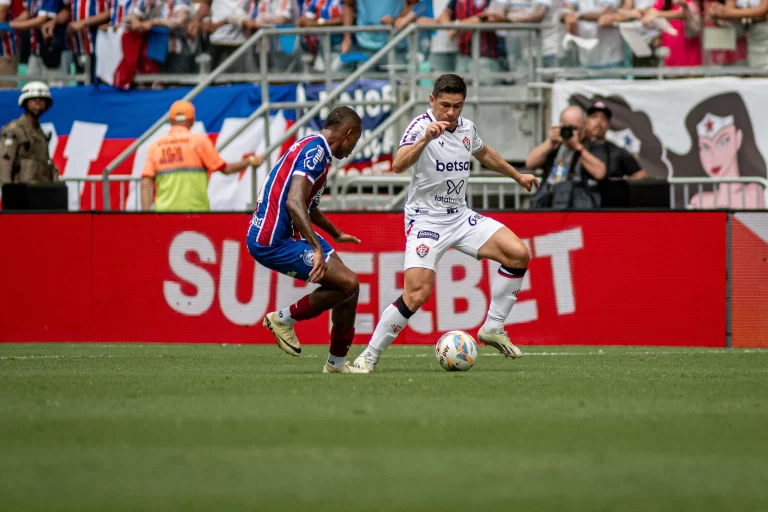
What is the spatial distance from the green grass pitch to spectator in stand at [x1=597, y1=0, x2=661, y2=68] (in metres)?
7.71

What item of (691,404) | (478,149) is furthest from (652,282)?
(691,404)

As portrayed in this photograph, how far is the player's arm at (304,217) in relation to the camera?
30.4ft

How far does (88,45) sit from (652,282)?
9698 millimetres

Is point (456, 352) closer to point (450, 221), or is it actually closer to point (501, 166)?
point (450, 221)

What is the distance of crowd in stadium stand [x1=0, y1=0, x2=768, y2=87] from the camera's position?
55.5ft

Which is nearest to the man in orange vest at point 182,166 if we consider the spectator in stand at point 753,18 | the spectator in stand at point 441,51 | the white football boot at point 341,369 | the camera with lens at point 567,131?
the camera with lens at point 567,131

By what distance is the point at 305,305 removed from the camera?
988cm

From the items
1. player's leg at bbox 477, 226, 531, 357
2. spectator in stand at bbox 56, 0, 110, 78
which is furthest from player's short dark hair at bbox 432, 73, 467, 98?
spectator in stand at bbox 56, 0, 110, 78

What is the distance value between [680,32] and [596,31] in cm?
105

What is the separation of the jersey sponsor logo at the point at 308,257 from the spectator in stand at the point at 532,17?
827 cm

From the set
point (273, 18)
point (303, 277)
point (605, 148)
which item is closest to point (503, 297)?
point (303, 277)

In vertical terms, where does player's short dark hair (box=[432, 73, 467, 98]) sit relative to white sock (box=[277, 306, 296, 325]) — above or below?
above

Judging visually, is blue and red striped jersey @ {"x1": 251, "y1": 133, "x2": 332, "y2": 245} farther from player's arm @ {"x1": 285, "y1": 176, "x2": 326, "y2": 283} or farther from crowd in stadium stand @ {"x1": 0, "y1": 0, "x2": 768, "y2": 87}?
crowd in stadium stand @ {"x1": 0, "y1": 0, "x2": 768, "y2": 87}

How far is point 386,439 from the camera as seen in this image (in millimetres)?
6102
